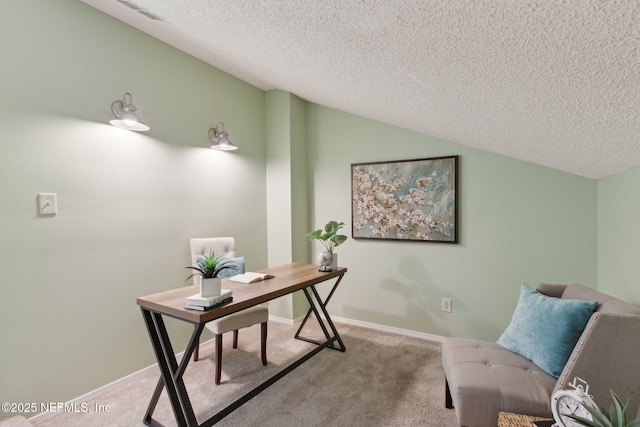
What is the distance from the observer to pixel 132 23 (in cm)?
230

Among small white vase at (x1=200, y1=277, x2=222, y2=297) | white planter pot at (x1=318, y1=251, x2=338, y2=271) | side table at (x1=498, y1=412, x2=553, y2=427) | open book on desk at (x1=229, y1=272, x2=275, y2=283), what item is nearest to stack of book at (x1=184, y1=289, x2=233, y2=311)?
small white vase at (x1=200, y1=277, x2=222, y2=297)

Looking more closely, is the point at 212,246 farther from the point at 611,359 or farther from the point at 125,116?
the point at 611,359

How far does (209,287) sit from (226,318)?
68 cm

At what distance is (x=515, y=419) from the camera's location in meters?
1.25

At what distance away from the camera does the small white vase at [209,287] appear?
162cm

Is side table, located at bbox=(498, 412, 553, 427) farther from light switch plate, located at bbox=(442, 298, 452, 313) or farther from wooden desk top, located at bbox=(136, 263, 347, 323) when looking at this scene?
light switch plate, located at bbox=(442, 298, 452, 313)

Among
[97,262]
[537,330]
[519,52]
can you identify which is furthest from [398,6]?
[97,262]

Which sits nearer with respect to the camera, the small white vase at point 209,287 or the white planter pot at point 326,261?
the small white vase at point 209,287

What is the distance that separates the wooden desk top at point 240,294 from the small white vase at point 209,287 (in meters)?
0.08

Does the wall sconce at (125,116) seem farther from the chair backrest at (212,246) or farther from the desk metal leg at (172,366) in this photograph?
the desk metal leg at (172,366)

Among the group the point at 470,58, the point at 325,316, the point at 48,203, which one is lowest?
the point at 325,316

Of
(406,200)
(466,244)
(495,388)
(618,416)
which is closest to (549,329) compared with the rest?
(495,388)

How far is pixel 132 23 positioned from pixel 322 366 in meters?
2.99

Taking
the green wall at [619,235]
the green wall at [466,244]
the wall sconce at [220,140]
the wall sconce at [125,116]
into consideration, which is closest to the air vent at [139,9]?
the wall sconce at [125,116]
